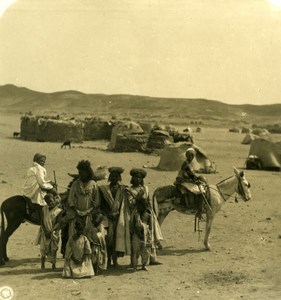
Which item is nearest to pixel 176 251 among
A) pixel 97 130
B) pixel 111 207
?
pixel 111 207

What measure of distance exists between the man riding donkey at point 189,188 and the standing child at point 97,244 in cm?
198

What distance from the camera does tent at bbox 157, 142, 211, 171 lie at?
1880cm

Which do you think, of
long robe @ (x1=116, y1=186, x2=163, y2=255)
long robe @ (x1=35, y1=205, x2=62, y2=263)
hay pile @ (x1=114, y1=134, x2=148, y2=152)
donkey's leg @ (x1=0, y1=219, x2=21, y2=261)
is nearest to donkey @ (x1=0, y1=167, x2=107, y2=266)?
donkey's leg @ (x1=0, y1=219, x2=21, y2=261)

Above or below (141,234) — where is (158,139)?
above

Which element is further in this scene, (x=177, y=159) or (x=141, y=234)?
(x=177, y=159)

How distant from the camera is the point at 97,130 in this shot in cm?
3106

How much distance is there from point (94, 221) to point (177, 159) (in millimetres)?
11212

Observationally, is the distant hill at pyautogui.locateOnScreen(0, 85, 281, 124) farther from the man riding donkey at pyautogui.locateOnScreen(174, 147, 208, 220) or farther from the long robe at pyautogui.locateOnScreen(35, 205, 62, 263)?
the long robe at pyautogui.locateOnScreen(35, 205, 62, 263)

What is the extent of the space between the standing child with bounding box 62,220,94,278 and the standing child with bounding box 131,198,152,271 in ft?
2.34

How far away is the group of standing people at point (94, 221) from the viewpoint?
7.71m

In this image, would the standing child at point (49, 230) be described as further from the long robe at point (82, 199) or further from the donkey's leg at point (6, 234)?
the donkey's leg at point (6, 234)

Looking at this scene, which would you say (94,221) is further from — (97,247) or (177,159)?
(177,159)

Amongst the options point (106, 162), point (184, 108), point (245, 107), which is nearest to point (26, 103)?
point (184, 108)

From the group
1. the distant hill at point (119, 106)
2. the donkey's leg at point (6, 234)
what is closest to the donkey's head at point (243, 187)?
the donkey's leg at point (6, 234)
